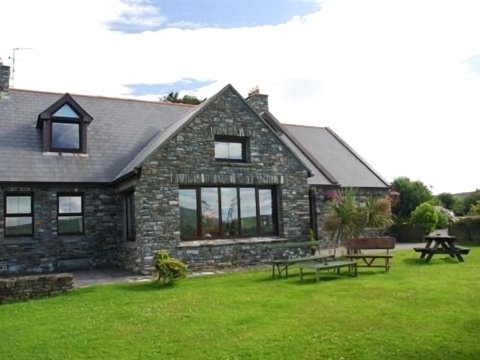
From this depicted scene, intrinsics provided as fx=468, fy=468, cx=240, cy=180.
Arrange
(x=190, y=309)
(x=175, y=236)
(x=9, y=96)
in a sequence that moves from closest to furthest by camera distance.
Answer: (x=190, y=309) → (x=175, y=236) → (x=9, y=96)

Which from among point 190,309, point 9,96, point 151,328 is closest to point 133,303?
point 190,309

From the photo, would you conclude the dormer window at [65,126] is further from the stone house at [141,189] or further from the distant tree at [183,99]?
the distant tree at [183,99]

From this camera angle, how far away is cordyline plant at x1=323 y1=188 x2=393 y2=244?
17.7 metres

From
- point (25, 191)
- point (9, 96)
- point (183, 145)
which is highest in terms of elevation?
point (9, 96)

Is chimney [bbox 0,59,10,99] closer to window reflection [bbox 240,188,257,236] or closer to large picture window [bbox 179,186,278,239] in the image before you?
Result: large picture window [bbox 179,186,278,239]

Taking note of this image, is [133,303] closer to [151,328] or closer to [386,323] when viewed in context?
[151,328]

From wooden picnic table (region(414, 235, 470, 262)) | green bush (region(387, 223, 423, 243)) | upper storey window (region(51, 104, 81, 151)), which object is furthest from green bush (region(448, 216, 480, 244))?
upper storey window (region(51, 104, 81, 151))

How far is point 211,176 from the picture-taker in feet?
55.8

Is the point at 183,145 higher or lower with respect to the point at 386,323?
higher

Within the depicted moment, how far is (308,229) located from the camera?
18.9 metres

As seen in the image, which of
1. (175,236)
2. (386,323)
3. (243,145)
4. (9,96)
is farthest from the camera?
Result: (9,96)

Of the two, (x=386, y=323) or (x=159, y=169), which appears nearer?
(x=386, y=323)

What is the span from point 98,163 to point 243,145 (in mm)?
5764

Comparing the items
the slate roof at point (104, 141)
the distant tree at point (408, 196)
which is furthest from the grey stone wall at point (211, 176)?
the distant tree at point (408, 196)
